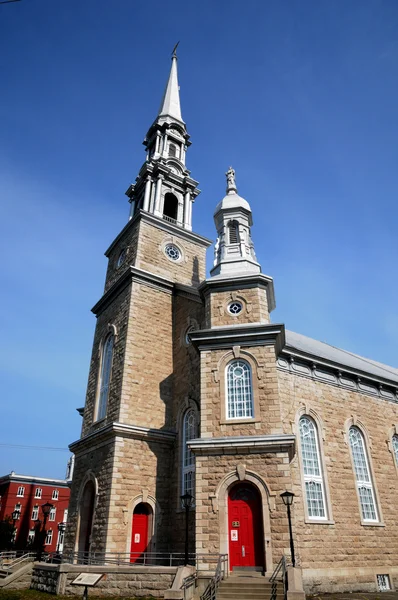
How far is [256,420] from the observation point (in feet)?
53.5

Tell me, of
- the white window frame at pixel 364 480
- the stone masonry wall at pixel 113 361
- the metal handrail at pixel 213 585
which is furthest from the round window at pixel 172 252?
the metal handrail at pixel 213 585

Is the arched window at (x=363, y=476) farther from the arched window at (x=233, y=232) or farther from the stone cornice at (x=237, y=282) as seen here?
the arched window at (x=233, y=232)

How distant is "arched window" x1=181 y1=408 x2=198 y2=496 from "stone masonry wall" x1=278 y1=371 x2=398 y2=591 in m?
4.23

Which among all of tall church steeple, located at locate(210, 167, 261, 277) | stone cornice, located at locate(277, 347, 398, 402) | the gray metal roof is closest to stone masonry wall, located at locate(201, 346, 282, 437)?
stone cornice, located at locate(277, 347, 398, 402)

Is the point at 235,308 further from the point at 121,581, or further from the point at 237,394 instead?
the point at 121,581


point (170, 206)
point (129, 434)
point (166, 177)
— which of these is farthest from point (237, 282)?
point (166, 177)

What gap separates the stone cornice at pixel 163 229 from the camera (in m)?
26.4

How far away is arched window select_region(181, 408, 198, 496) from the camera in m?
18.8

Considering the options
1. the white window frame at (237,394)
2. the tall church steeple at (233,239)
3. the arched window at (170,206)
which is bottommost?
the white window frame at (237,394)

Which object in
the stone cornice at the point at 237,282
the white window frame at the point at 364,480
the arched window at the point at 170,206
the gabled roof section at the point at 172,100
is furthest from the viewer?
the gabled roof section at the point at 172,100

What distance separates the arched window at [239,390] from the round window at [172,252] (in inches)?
419

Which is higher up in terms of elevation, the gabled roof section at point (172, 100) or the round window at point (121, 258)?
the gabled roof section at point (172, 100)

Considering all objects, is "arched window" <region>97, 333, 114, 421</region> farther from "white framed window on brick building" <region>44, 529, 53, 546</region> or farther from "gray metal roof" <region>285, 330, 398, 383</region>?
"white framed window on brick building" <region>44, 529, 53, 546</region>

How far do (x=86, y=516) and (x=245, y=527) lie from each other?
916 centimetres
